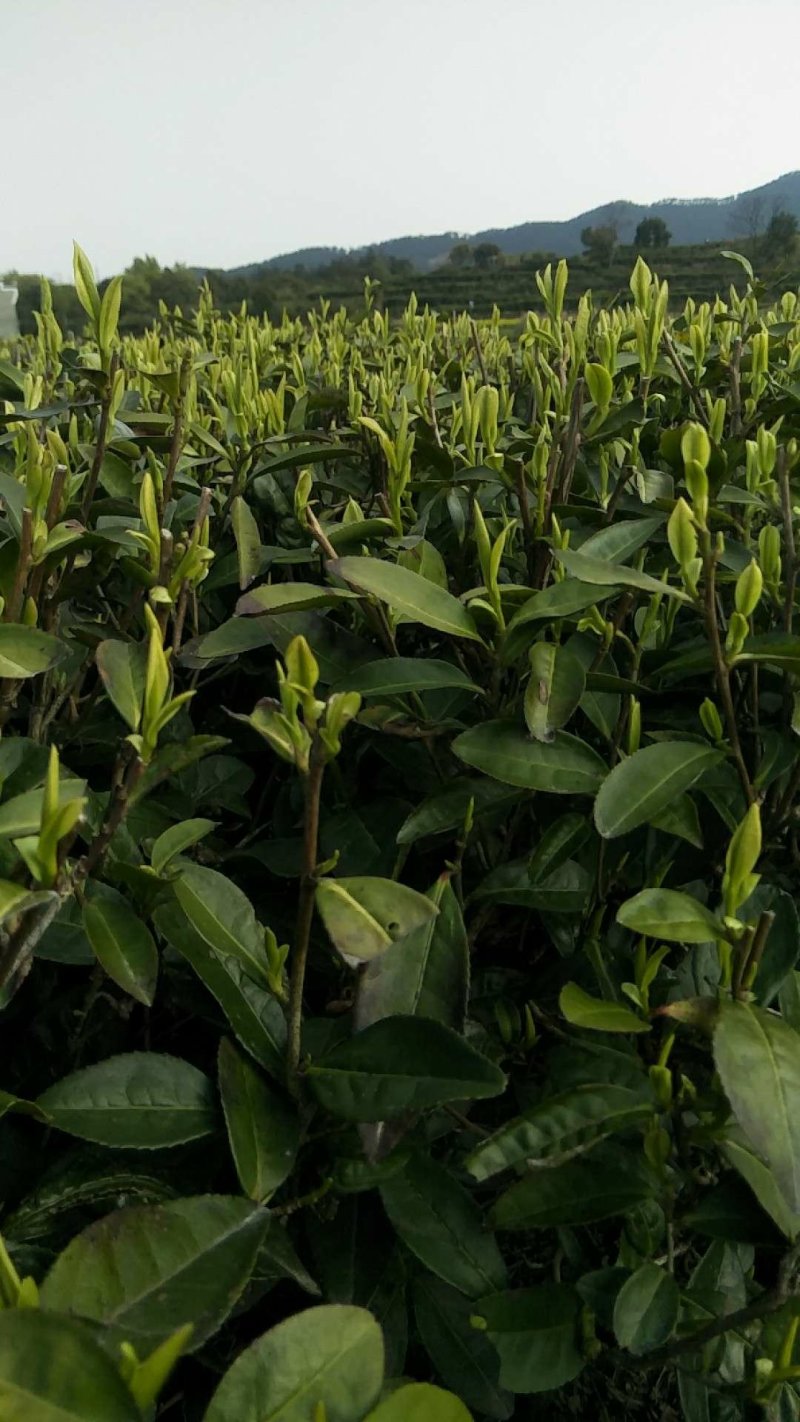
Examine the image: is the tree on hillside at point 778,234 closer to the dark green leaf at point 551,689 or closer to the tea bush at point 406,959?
the tea bush at point 406,959

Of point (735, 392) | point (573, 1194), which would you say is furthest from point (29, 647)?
point (735, 392)

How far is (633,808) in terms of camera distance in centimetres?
82

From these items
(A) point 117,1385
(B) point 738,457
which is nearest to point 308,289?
(B) point 738,457

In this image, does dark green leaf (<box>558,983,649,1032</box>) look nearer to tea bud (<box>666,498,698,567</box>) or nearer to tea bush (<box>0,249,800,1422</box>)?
tea bush (<box>0,249,800,1422</box>)

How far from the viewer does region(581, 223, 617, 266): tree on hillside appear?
20281 mm

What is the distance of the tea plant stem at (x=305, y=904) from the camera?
615 mm

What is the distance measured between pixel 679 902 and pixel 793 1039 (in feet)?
0.39

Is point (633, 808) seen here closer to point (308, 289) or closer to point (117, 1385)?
point (117, 1385)

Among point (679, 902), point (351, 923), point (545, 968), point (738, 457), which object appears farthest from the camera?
point (738, 457)

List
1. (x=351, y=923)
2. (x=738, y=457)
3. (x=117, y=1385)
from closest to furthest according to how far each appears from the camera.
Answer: (x=117, y=1385)
(x=351, y=923)
(x=738, y=457)

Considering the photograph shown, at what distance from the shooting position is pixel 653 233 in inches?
940

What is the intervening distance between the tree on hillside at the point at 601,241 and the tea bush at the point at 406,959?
21308 mm

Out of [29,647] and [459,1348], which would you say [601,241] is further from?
[459,1348]

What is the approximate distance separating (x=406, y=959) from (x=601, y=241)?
22378 millimetres
